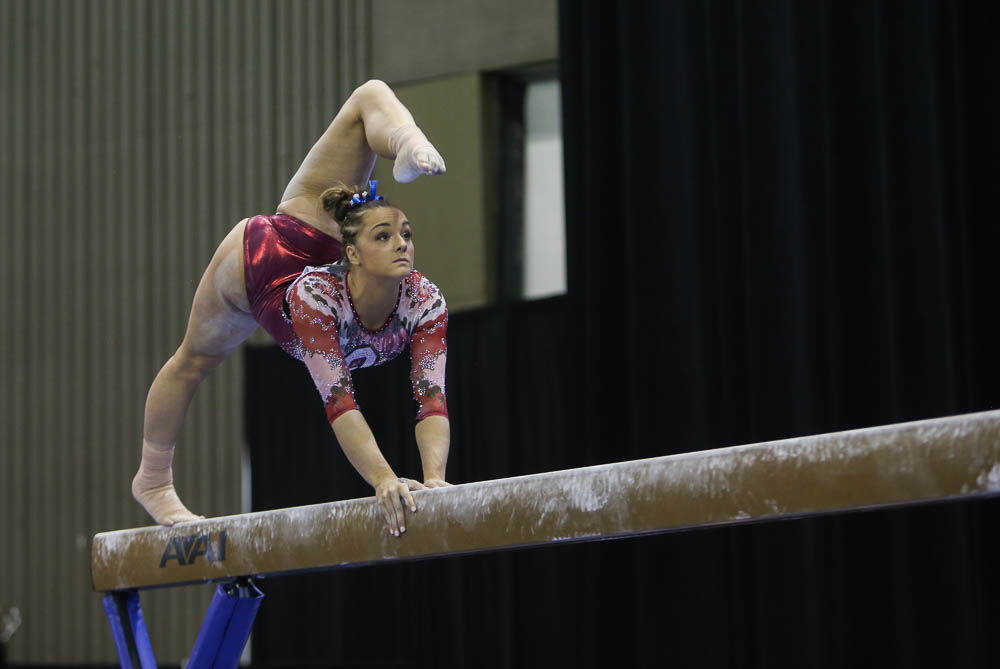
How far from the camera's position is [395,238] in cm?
304

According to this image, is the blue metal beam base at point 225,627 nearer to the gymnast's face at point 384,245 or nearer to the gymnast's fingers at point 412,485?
the gymnast's fingers at point 412,485

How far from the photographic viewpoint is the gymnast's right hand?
272cm

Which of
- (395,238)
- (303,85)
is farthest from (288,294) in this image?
(303,85)

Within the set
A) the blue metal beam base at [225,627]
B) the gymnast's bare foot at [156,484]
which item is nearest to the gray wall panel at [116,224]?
the gymnast's bare foot at [156,484]

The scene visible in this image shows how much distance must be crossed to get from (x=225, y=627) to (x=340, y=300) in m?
1.01

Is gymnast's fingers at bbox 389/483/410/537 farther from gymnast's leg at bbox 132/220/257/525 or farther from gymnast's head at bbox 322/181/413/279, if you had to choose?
gymnast's leg at bbox 132/220/257/525

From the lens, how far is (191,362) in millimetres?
3561

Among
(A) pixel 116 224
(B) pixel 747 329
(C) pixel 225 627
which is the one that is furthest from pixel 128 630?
(A) pixel 116 224

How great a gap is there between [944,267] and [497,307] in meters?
2.53

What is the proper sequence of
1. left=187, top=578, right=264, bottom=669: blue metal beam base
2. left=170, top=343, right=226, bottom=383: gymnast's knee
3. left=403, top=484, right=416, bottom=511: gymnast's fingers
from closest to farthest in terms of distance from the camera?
1. left=403, top=484, right=416, bottom=511: gymnast's fingers
2. left=187, top=578, right=264, bottom=669: blue metal beam base
3. left=170, top=343, right=226, bottom=383: gymnast's knee

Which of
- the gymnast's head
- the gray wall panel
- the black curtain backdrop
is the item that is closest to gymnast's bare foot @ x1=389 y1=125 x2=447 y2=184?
the gymnast's head

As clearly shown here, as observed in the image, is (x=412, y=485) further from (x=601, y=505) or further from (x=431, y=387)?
(x=601, y=505)

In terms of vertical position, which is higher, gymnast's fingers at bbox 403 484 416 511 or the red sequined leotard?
the red sequined leotard

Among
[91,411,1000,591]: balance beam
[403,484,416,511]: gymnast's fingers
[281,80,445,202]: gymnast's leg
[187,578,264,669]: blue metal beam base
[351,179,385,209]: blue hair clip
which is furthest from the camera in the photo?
[187,578,264,669]: blue metal beam base
